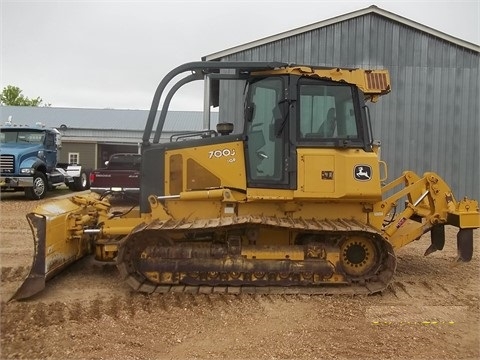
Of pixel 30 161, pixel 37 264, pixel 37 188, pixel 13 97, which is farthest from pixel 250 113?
pixel 13 97

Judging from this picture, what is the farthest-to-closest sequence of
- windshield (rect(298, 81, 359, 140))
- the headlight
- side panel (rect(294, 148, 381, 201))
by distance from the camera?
1. the headlight
2. windshield (rect(298, 81, 359, 140))
3. side panel (rect(294, 148, 381, 201))

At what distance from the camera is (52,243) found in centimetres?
571

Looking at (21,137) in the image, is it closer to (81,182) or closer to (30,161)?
(30,161)

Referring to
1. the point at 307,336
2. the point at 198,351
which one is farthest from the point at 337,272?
the point at 198,351

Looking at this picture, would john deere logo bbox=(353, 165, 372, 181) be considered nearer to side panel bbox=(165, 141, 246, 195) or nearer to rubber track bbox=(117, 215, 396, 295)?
rubber track bbox=(117, 215, 396, 295)

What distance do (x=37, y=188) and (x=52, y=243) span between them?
1230 cm

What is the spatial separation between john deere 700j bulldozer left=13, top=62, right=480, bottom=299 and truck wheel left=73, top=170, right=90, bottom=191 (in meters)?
15.7

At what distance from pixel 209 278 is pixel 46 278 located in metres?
1.95

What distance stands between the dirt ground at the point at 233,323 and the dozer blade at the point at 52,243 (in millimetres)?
194

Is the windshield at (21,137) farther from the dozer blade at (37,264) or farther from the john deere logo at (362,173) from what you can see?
the john deere logo at (362,173)

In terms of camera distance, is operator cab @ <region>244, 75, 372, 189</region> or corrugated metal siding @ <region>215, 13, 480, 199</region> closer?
operator cab @ <region>244, 75, 372, 189</region>

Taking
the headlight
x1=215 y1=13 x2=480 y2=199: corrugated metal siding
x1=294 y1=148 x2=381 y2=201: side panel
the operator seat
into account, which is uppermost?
x1=215 y1=13 x2=480 y2=199: corrugated metal siding

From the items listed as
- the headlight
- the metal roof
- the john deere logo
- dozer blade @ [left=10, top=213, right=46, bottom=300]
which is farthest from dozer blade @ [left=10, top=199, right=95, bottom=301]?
the headlight

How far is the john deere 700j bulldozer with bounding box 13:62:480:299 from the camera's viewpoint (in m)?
5.67
